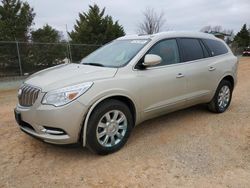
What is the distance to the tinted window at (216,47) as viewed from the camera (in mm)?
5746

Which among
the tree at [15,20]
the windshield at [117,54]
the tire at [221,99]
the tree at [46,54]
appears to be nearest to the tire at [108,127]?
the windshield at [117,54]

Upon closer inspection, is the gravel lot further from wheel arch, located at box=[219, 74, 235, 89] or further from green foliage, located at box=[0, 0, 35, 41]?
green foliage, located at box=[0, 0, 35, 41]

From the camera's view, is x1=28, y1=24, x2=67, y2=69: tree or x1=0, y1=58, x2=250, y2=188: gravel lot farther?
x1=28, y1=24, x2=67, y2=69: tree

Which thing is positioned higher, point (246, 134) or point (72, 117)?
point (72, 117)

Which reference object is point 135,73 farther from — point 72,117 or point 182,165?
point 182,165

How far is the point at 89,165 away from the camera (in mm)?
3674

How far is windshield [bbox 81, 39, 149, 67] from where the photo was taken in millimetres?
4413

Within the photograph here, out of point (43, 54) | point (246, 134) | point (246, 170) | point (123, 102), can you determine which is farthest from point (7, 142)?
point (43, 54)

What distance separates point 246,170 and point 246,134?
1388mm

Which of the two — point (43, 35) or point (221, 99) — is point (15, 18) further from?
point (221, 99)

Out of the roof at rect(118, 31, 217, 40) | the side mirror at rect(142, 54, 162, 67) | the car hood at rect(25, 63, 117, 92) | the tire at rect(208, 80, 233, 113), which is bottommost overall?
the tire at rect(208, 80, 233, 113)

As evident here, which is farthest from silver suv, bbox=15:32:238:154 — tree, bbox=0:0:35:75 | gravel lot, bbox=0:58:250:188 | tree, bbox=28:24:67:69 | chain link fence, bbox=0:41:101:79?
tree, bbox=0:0:35:75

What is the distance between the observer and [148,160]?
12.4ft

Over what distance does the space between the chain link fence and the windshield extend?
6.32 meters
